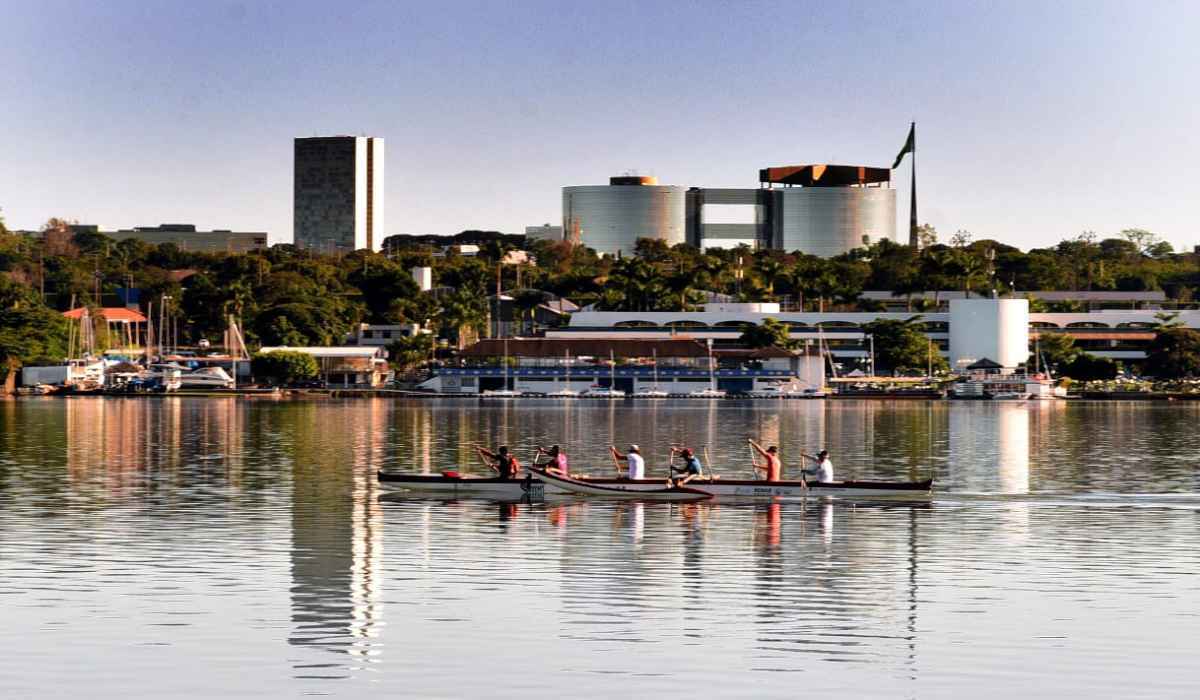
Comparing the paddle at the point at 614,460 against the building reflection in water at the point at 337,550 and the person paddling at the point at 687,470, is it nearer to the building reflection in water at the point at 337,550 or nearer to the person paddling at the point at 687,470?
the person paddling at the point at 687,470

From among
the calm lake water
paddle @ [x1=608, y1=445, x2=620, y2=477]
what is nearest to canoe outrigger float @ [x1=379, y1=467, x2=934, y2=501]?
the calm lake water

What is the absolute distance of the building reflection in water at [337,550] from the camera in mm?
32781

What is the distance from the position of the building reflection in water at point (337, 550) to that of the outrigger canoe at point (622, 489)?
6.21m

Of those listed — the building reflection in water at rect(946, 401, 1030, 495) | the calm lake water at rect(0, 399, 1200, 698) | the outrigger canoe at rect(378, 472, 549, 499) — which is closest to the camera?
the calm lake water at rect(0, 399, 1200, 698)

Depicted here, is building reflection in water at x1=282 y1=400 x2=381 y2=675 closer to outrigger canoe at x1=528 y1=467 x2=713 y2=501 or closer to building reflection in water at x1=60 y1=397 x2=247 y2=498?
building reflection in water at x1=60 y1=397 x2=247 y2=498

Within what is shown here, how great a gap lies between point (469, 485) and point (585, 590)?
22545mm

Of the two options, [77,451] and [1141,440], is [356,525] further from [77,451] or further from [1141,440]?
[1141,440]

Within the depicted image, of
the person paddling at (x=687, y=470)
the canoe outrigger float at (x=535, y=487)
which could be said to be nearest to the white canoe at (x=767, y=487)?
the canoe outrigger float at (x=535, y=487)

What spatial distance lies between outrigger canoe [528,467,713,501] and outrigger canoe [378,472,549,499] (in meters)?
0.53

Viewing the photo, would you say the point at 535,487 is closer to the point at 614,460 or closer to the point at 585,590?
the point at 585,590

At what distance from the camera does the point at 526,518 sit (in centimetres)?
5400

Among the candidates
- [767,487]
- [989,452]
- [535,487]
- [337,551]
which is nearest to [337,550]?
[337,551]

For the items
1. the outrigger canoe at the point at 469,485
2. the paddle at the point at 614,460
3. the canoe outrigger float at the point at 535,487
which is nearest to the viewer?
the canoe outrigger float at the point at 535,487

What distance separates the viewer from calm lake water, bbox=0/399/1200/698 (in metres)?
29.0
